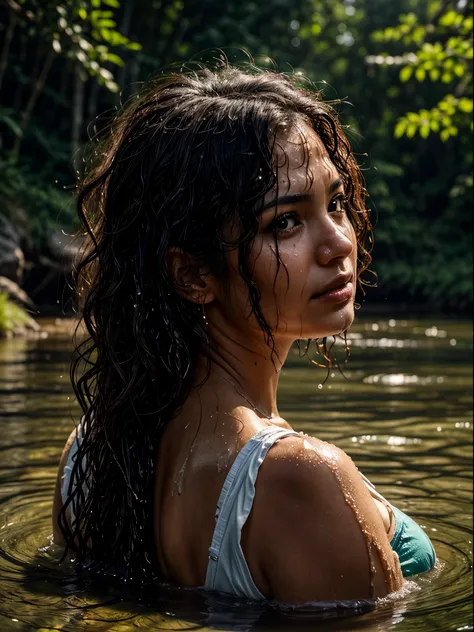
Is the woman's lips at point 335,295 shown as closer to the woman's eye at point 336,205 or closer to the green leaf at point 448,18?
the woman's eye at point 336,205

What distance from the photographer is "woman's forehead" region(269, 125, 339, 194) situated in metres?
2.70

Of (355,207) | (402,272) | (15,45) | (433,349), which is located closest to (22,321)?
(433,349)

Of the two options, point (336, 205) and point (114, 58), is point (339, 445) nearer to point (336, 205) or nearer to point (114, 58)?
point (336, 205)

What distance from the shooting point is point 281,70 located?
2964cm

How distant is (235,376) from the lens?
2.82 m

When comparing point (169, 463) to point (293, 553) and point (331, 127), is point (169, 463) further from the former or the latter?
point (331, 127)

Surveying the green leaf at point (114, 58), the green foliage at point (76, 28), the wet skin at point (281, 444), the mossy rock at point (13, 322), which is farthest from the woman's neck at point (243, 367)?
the mossy rock at point (13, 322)

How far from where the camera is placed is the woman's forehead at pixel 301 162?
2.70m

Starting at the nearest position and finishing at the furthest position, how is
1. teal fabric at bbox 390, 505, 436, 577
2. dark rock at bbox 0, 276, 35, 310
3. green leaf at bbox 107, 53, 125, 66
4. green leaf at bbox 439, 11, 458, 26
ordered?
teal fabric at bbox 390, 505, 436, 577 → green leaf at bbox 107, 53, 125, 66 → green leaf at bbox 439, 11, 458, 26 → dark rock at bbox 0, 276, 35, 310

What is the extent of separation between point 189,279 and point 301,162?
416 mm

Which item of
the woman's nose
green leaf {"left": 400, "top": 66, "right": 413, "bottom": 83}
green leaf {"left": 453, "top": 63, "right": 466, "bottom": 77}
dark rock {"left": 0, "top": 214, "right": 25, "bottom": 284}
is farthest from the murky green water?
dark rock {"left": 0, "top": 214, "right": 25, "bottom": 284}

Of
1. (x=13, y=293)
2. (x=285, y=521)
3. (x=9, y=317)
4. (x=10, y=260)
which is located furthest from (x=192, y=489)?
(x=10, y=260)

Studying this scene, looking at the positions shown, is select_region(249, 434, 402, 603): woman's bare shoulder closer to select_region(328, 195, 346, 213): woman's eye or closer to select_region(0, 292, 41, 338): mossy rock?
select_region(328, 195, 346, 213): woman's eye

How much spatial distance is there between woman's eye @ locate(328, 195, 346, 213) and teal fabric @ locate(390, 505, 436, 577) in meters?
0.90
